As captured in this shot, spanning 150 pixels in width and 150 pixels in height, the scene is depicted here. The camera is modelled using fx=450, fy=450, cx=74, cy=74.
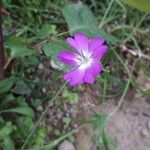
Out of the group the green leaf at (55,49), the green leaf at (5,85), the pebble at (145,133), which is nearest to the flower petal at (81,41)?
the green leaf at (55,49)

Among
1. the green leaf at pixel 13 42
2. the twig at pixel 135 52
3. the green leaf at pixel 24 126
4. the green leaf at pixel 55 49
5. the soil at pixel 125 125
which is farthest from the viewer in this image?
the twig at pixel 135 52

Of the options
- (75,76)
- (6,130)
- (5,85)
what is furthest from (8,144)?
(75,76)

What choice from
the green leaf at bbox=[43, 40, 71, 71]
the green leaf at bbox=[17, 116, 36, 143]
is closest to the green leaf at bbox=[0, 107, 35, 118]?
the green leaf at bbox=[17, 116, 36, 143]

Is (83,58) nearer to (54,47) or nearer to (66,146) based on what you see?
(54,47)

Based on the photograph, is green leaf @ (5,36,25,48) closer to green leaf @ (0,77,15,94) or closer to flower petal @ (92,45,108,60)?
green leaf @ (0,77,15,94)

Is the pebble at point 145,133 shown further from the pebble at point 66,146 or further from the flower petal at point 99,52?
the flower petal at point 99,52
